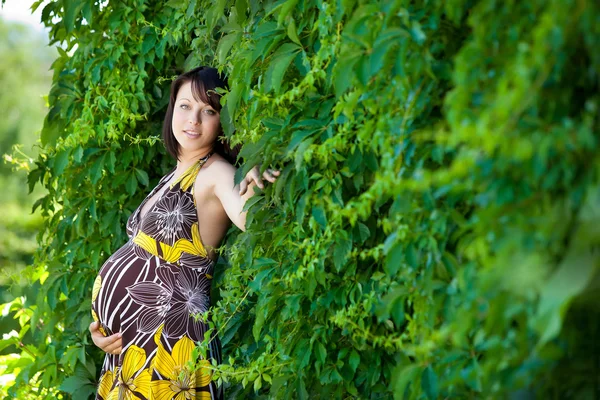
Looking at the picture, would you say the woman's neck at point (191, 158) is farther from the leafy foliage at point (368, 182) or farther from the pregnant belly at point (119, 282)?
the pregnant belly at point (119, 282)

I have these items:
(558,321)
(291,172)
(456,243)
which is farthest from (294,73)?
(558,321)

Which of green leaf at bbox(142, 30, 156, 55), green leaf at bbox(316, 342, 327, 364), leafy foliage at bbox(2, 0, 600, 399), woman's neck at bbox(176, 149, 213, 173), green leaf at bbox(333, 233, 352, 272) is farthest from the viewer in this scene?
green leaf at bbox(142, 30, 156, 55)

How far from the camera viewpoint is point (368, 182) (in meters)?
1.60

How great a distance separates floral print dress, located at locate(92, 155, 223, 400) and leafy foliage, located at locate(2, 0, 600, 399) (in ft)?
0.38

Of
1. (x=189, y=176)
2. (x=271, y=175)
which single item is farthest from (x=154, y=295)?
(x=271, y=175)

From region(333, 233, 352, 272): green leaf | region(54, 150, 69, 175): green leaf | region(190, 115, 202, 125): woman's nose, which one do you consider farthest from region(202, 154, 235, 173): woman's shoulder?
region(54, 150, 69, 175): green leaf

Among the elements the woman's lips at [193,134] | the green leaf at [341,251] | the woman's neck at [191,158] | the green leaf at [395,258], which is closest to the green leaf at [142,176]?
the woman's neck at [191,158]

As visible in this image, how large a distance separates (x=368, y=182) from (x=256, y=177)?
347 mm

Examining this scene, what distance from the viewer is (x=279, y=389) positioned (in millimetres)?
1805

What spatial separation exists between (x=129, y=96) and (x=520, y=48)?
6.08 ft

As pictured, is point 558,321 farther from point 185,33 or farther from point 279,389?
point 185,33

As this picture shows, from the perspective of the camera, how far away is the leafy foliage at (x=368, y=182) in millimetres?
924

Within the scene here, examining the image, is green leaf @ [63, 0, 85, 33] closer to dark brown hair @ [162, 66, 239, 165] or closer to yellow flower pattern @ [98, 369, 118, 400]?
dark brown hair @ [162, 66, 239, 165]

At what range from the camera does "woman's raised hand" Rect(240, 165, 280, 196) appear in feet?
5.83
